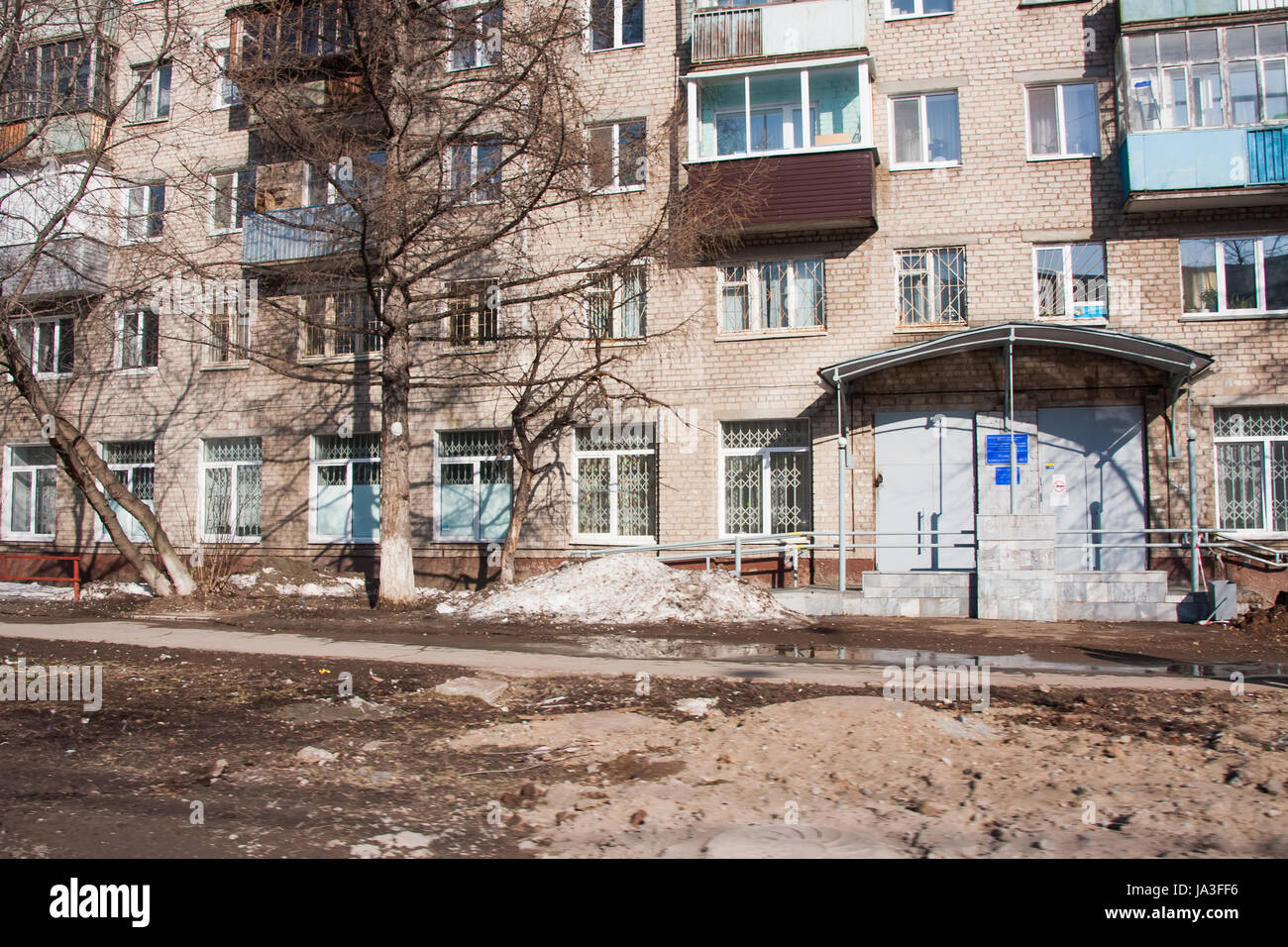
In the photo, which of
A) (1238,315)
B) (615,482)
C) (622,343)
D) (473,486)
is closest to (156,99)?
(473,486)

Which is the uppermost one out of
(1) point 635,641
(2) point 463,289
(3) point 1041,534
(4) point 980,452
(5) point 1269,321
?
(2) point 463,289

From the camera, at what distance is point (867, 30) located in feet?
59.9

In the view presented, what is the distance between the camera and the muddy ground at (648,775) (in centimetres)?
440

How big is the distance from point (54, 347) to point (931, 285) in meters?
21.9

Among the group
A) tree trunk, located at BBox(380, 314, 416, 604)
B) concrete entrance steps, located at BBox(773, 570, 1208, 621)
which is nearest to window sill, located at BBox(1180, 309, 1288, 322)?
concrete entrance steps, located at BBox(773, 570, 1208, 621)

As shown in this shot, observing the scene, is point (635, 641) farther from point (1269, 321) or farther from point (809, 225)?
point (1269, 321)

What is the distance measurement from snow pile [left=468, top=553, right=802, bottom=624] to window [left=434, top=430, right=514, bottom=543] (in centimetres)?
455

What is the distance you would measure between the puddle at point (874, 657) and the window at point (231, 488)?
1263 centimetres

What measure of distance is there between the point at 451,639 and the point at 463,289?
8233mm

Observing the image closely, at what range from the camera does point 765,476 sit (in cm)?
1809

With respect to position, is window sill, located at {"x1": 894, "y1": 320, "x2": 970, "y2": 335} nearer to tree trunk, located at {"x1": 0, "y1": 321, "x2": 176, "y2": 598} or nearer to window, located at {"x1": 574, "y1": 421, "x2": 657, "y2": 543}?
window, located at {"x1": 574, "y1": 421, "x2": 657, "y2": 543}
